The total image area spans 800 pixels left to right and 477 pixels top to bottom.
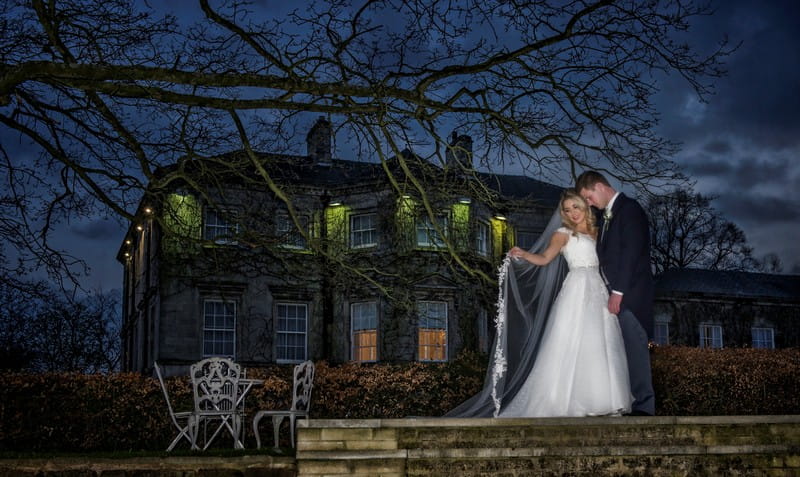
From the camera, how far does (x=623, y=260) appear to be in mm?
9109

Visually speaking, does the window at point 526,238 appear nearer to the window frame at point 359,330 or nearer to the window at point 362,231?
the window at point 362,231

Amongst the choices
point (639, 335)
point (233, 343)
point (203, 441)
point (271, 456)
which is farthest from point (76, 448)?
point (233, 343)

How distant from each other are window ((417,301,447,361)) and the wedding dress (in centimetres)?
1827

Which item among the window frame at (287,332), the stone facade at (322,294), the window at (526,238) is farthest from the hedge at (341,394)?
the window at (526,238)

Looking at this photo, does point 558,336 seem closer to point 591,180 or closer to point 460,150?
point 591,180

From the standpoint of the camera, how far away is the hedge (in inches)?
497

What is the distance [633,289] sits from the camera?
29.7 feet

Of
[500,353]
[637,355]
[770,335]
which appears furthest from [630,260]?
[770,335]

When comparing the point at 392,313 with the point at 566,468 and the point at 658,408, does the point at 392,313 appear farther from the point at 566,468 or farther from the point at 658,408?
the point at 566,468

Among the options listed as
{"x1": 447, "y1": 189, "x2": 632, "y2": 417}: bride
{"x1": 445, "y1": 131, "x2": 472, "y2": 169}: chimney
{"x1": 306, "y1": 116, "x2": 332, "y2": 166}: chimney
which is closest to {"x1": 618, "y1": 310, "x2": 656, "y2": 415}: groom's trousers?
{"x1": 447, "y1": 189, "x2": 632, "y2": 417}: bride

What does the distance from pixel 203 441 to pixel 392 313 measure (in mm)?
15494

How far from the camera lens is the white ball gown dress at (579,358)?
29.4ft

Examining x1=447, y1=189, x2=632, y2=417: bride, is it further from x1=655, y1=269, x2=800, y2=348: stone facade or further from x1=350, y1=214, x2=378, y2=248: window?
x1=655, y1=269, x2=800, y2=348: stone facade

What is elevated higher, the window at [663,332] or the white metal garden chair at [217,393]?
the window at [663,332]
